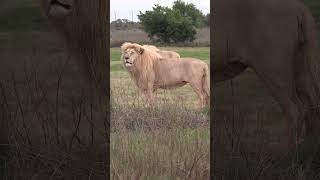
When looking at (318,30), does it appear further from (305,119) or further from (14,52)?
(14,52)

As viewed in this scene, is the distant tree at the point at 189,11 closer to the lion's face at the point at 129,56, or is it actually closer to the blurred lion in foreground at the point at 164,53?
the blurred lion in foreground at the point at 164,53

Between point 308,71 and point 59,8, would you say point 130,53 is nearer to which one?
point 59,8

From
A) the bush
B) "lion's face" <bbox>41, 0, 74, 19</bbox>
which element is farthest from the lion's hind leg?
"lion's face" <bbox>41, 0, 74, 19</bbox>

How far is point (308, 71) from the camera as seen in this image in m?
2.06

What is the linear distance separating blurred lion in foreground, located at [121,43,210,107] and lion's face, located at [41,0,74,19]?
235 cm

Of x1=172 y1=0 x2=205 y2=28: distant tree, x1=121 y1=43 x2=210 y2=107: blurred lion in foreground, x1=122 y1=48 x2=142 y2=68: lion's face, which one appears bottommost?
x1=121 y1=43 x2=210 y2=107: blurred lion in foreground

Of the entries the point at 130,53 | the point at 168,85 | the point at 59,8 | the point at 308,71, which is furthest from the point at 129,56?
the point at 308,71

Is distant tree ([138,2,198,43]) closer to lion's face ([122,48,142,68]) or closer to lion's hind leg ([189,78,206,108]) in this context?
lion's hind leg ([189,78,206,108])

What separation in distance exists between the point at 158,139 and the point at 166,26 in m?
3.23

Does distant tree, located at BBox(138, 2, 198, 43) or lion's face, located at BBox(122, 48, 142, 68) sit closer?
lion's face, located at BBox(122, 48, 142, 68)

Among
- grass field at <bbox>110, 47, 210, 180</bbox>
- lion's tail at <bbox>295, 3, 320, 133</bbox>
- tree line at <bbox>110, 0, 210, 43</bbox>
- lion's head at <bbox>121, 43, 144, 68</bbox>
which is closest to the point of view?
lion's tail at <bbox>295, 3, 320, 133</bbox>

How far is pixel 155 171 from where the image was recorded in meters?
2.58

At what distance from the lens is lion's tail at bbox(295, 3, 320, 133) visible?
6.70 feet

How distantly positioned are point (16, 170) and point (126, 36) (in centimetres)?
299
